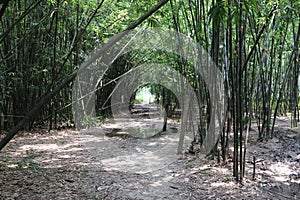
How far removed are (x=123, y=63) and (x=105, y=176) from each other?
7.05m

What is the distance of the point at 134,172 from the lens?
10.1 feet

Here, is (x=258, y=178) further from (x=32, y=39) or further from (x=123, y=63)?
(x=123, y=63)

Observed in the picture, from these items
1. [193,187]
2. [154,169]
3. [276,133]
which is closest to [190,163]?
[154,169]

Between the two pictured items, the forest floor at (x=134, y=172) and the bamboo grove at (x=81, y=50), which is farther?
the bamboo grove at (x=81, y=50)

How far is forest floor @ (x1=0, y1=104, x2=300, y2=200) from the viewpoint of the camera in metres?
2.39

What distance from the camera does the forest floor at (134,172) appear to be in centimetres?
239

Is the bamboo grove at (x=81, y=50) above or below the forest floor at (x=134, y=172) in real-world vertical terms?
above

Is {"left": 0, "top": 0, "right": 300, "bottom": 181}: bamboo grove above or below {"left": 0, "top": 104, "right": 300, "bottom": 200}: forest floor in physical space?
above

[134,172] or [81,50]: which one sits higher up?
[81,50]

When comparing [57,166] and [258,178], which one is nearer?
[258,178]

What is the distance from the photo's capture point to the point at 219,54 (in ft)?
11.2

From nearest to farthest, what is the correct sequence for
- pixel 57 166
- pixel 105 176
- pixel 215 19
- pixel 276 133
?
1. pixel 215 19
2. pixel 105 176
3. pixel 57 166
4. pixel 276 133

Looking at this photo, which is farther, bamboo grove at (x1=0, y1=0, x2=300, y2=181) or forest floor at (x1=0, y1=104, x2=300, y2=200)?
bamboo grove at (x1=0, y1=0, x2=300, y2=181)

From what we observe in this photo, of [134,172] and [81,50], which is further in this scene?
[81,50]
